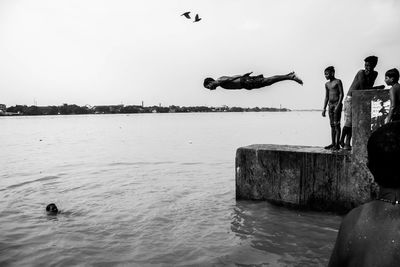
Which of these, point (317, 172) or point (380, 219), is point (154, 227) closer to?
point (317, 172)

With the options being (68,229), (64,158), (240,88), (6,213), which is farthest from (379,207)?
(64,158)

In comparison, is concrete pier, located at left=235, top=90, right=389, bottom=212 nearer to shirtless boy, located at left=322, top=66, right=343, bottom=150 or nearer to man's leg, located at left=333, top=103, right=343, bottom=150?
man's leg, located at left=333, top=103, right=343, bottom=150

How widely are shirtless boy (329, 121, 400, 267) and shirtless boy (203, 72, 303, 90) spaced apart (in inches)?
175

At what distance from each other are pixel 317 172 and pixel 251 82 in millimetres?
2281

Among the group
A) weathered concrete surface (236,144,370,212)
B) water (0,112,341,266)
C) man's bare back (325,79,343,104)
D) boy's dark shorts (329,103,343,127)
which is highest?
man's bare back (325,79,343,104)

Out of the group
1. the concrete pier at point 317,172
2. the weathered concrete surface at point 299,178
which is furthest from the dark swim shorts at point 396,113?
the weathered concrete surface at point 299,178

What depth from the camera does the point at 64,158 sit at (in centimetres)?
1989

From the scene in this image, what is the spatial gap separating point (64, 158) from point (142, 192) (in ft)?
37.1

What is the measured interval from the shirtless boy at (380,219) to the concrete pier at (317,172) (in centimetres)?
478

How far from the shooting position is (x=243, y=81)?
19.5 feet

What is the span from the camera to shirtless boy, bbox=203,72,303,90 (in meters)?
5.97

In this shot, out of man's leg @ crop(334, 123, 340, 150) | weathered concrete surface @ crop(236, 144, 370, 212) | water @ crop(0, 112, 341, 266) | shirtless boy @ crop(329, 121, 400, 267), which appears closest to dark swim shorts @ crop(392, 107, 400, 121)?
weathered concrete surface @ crop(236, 144, 370, 212)

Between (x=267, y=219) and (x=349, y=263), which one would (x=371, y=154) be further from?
(x=267, y=219)

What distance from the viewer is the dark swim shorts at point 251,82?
19.5 ft
